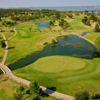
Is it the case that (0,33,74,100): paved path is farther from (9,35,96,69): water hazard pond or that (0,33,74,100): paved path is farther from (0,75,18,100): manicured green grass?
(9,35,96,69): water hazard pond

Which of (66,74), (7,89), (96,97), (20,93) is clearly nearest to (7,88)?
(7,89)

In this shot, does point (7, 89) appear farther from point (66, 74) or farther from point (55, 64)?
point (55, 64)

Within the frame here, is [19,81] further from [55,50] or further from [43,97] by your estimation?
[55,50]

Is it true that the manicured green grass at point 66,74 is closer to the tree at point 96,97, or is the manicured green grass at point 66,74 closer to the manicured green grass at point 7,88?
the tree at point 96,97

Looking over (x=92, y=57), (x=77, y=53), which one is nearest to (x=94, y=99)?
(x=92, y=57)

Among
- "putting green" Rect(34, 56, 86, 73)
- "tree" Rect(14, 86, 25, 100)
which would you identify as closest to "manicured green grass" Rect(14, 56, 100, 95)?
"putting green" Rect(34, 56, 86, 73)

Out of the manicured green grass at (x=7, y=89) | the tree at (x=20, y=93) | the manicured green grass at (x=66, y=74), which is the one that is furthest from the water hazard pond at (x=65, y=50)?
the tree at (x=20, y=93)
